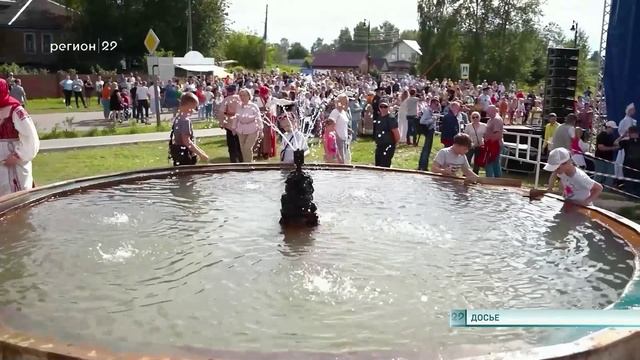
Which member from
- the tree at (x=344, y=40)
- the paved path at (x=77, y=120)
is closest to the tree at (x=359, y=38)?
the tree at (x=344, y=40)

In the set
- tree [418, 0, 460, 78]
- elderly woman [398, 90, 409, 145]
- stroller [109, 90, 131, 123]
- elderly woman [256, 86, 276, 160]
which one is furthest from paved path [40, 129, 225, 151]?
tree [418, 0, 460, 78]

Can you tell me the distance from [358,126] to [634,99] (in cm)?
992

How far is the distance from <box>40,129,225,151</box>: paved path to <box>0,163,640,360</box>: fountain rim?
10.3 metres

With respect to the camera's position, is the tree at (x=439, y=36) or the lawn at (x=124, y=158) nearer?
the lawn at (x=124, y=158)

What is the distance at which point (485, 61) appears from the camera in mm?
67625

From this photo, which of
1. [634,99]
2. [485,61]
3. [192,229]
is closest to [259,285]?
[192,229]

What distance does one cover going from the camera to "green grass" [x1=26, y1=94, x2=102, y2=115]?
119ft

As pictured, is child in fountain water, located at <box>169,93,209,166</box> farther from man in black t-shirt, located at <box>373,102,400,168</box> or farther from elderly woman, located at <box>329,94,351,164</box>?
man in black t-shirt, located at <box>373,102,400,168</box>

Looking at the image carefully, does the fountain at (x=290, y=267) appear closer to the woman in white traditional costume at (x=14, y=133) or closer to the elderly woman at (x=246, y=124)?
the woman in white traditional costume at (x=14, y=133)

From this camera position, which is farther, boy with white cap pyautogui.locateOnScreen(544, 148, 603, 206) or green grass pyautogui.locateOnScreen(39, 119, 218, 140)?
green grass pyautogui.locateOnScreen(39, 119, 218, 140)

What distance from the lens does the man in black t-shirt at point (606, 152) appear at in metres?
15.4

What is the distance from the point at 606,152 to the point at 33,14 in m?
67.2

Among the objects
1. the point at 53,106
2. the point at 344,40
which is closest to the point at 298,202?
the point at 53,106
